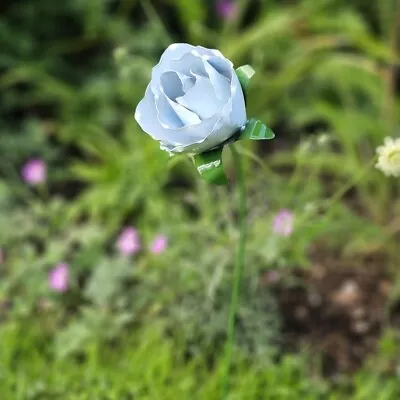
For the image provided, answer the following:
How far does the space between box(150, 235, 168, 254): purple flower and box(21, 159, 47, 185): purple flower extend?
41 centimetres

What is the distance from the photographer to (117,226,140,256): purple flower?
1.71 m

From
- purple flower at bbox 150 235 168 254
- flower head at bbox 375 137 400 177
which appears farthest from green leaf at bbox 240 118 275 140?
purple flower at bbox 150 235 168 254

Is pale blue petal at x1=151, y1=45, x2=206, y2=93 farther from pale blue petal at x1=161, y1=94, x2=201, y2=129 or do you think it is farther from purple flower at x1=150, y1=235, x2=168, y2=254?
purple flower at x1=150, y1=235, x2=168, y2=254

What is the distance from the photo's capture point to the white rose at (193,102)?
0.90 m

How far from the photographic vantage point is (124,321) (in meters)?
1.58

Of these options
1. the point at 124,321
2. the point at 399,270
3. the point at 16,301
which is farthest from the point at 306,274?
the point at 16,301

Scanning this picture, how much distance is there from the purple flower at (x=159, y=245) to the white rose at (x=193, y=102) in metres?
0.69

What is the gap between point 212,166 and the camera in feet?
3.09

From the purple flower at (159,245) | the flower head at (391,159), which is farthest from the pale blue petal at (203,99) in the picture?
the purple flower at (159,245)

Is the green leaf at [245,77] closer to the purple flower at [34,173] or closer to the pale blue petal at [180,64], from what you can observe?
the pale blue petal at [180,64]

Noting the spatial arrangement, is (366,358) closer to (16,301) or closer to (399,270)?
(399,270)

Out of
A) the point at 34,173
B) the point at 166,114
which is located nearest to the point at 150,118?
the point at 166,114

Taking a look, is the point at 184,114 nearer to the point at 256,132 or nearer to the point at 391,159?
the point at 256,132

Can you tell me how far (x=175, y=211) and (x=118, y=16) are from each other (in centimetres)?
85
